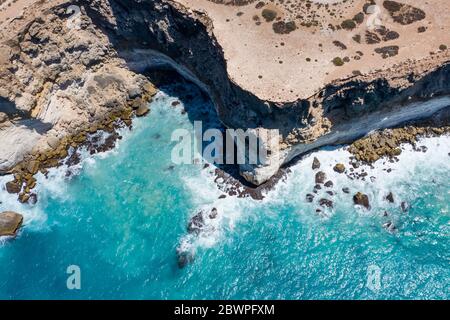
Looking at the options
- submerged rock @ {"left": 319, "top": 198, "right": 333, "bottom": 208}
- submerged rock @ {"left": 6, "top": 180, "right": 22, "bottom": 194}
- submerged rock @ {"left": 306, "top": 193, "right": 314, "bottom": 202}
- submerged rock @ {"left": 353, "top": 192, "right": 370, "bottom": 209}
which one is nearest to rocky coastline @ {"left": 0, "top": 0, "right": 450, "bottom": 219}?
submerged rock @ {"left": 6, "top": 180, "right": 22, "bottom": 194}

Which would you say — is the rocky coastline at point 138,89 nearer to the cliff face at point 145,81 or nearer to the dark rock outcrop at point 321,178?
the cliff face at point 145,81

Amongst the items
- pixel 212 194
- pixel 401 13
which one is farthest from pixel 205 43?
pixel 401 13

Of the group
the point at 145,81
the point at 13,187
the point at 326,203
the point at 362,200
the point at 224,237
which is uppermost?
the point at 145,81

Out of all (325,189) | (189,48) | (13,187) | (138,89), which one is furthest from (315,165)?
(13,187)

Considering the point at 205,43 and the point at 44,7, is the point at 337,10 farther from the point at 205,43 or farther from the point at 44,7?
the point at 44,7

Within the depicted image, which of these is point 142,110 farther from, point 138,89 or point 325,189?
point 325,189

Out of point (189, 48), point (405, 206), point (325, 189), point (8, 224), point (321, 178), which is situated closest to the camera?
point (405, 206)

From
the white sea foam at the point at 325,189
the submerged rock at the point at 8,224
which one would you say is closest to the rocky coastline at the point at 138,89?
the white sea foam at the point at 325,189
